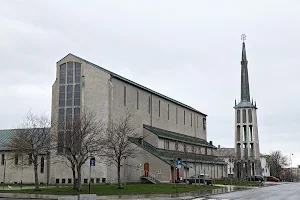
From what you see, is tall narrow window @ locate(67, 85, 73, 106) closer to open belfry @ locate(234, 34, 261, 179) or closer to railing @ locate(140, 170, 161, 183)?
railing @ locate(140, 170, 161, 183)

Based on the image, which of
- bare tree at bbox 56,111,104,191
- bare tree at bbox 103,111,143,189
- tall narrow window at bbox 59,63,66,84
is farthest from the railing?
tall narrow window at bbox 59,63,66,84

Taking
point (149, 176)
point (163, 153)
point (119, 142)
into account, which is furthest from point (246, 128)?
point (119, 142)

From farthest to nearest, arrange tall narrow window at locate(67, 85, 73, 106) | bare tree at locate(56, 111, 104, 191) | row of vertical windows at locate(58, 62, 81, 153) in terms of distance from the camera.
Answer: tall narrow window at locate(67, 85, 73, 106)
row of vertical windows at locate(58, 62, 81, 153)
bare tree at locate(56, 111, 104, 191)

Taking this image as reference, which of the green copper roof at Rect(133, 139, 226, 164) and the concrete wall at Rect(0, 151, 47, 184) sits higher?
the green copper roof at Rect(133, 139, 226, 164)

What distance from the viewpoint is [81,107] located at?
202 ft

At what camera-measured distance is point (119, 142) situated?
1970 inches

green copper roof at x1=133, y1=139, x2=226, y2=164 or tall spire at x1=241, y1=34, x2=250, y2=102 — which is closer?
green copper roof at x1=133, y1=139, x2=226, y2=164

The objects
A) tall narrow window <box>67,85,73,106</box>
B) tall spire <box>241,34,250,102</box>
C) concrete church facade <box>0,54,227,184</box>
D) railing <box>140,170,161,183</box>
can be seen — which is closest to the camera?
railing <box>140,170,161,183</box>

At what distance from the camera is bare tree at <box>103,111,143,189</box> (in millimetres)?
45237

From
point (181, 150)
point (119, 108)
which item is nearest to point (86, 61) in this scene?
point (119, 108)

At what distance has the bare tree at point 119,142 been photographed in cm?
4524

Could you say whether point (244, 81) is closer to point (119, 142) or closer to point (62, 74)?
point (62, 74)

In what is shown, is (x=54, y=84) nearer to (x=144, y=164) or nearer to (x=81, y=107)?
(x=81, y=107)

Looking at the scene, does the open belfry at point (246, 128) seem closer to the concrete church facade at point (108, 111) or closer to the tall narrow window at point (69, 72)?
the concrete church facade at point (108, 111)
